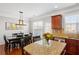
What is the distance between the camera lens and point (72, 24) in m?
2.11

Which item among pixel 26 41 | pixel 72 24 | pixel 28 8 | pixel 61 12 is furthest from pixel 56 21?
pixel 26 41

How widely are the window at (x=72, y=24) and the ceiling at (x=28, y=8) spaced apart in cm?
27

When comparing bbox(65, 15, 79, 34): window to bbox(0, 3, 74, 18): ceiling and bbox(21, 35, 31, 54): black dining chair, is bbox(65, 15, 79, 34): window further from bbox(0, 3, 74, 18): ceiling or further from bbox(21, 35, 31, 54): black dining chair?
bbox(21, 35, 31, 54): black dining chair

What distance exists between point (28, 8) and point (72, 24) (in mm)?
968

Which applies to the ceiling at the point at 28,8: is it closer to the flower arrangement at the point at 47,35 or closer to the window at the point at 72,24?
the window at the point at 72,24

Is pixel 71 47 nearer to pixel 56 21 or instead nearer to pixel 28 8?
pixel 56 21

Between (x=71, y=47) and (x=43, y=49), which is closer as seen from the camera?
(x=43, y=49)

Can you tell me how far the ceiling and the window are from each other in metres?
0.27

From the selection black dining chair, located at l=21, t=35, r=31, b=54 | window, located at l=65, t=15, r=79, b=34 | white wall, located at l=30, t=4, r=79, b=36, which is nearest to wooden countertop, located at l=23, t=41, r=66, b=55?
black dining chair, located at l=21, t=35, r=31, b=54

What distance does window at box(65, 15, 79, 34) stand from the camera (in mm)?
2053

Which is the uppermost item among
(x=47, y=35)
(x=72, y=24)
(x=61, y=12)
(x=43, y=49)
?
(x=61, y=12)

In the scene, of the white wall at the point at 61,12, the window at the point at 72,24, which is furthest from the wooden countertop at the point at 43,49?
the white wall at the point at 61,12
